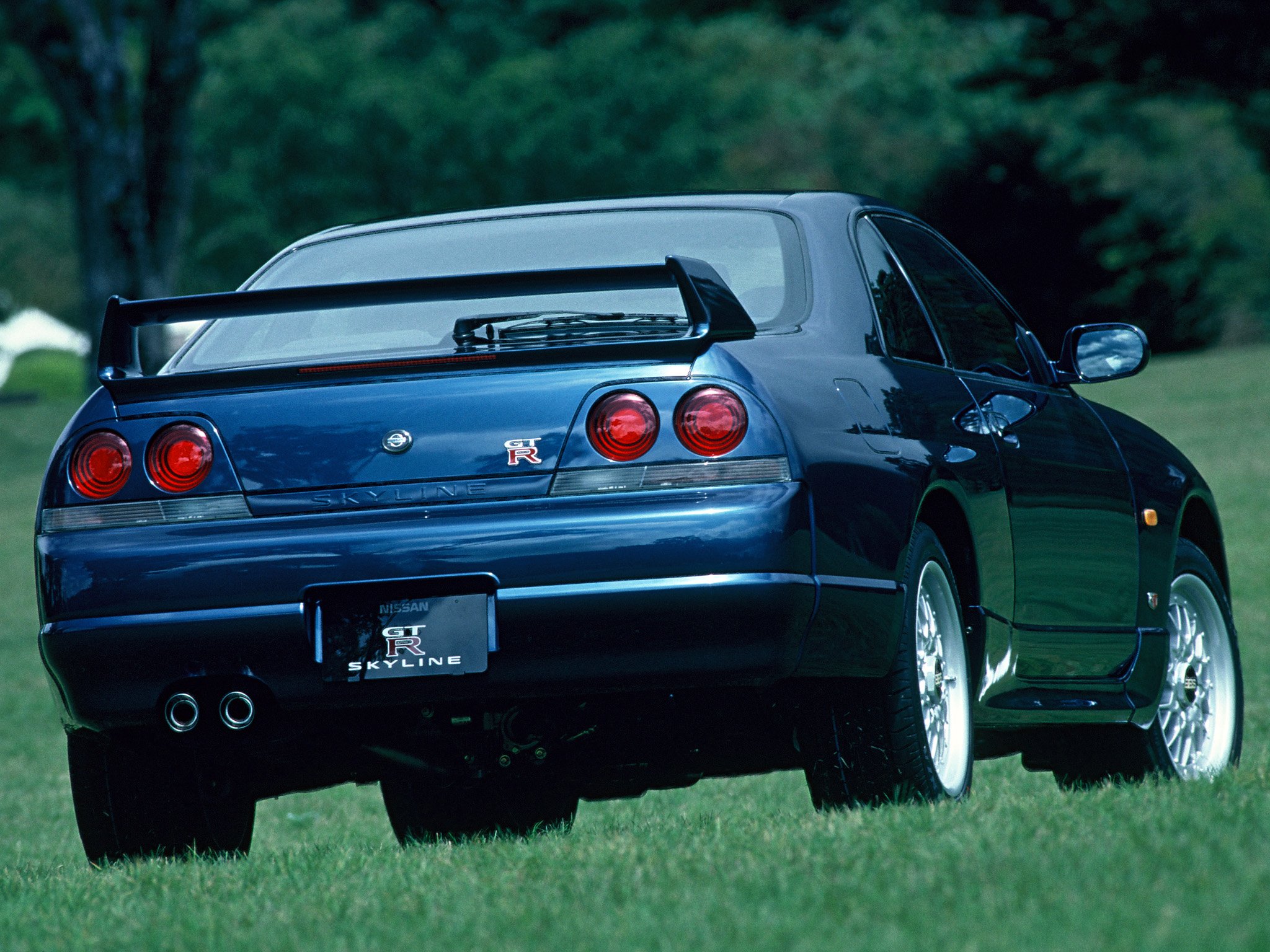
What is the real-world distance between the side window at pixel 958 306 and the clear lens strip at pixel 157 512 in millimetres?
2056

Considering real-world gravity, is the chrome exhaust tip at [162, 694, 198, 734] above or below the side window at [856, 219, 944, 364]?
below

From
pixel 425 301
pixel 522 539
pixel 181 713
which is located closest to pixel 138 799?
pixel 181 713

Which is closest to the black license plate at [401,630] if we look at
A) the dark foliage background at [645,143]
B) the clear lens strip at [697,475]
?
the clear lens strip at [697,475]

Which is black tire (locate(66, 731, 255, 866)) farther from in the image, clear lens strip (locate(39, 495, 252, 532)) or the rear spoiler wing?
the rear spoiler wing

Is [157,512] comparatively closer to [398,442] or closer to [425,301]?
[398,442]

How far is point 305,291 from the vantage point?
4.68 m

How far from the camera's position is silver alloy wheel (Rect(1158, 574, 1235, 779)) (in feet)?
21.5

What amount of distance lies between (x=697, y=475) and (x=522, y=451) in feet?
1.22

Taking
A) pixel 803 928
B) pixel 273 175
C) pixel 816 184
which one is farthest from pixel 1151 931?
pixel 816 184

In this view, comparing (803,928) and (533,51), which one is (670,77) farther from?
(803,928)

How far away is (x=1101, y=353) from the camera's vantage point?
6559 mm

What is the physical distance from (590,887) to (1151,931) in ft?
3.79

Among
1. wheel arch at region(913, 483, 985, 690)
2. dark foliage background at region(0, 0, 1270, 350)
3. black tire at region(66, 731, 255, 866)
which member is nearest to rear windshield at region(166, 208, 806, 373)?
wheel arch at region(913, 483, 985, 690)

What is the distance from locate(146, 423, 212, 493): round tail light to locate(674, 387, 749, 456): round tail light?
103 centimetres
